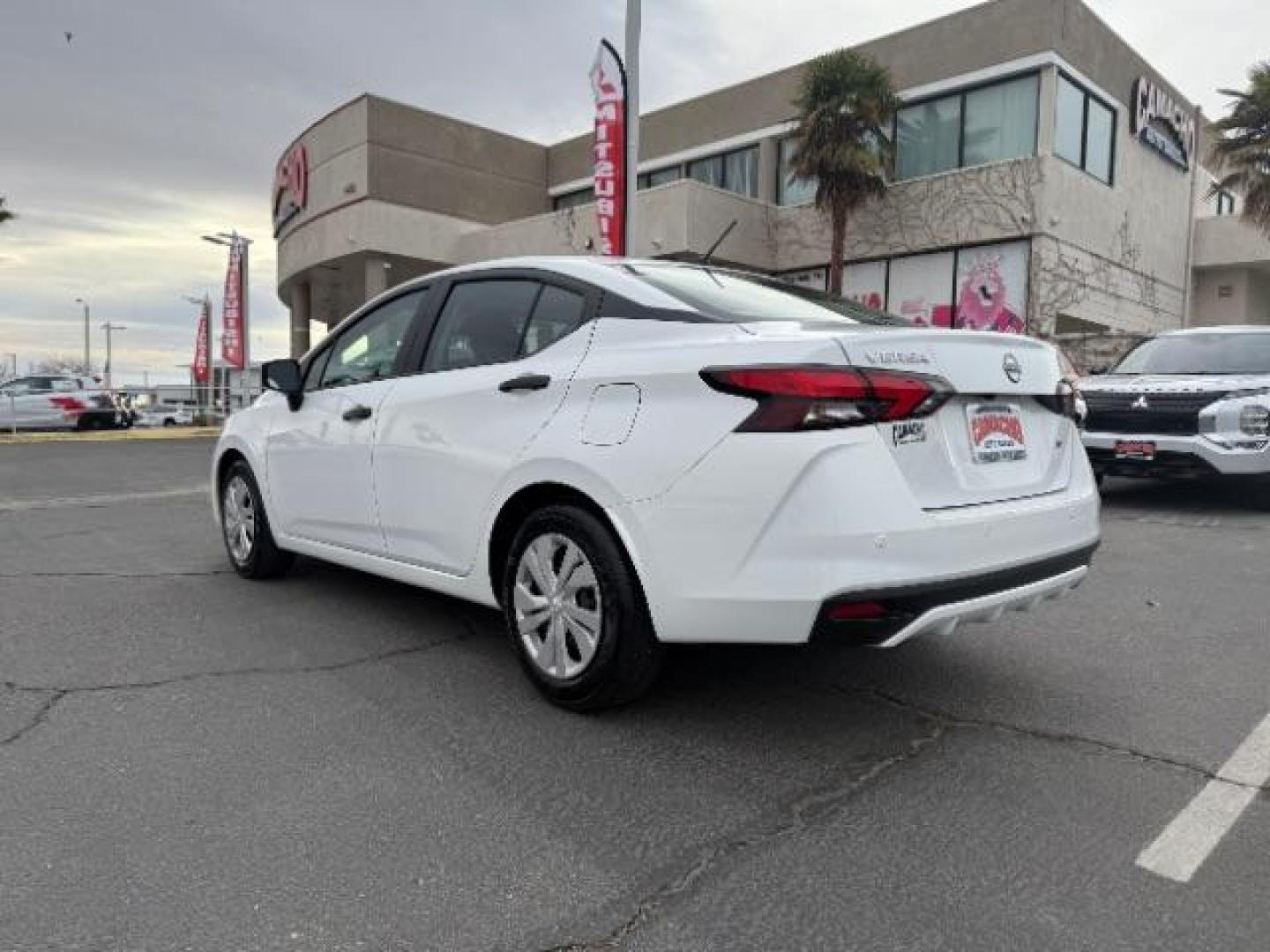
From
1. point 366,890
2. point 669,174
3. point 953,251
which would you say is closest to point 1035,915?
point 366,890

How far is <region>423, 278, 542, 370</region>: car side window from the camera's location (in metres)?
3.72

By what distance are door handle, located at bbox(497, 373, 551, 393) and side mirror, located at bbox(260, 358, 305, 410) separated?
178 centimetres

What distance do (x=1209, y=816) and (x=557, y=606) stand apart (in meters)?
1.97

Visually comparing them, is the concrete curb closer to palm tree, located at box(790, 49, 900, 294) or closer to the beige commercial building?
the beige commercial building

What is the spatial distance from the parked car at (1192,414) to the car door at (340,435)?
6.27 meters

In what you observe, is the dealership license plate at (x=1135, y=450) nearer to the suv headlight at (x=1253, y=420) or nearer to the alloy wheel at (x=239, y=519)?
the suv headlight at (x=1253, y=420)

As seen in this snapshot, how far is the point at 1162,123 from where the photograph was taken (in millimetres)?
23188

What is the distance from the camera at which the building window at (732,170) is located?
25006mm

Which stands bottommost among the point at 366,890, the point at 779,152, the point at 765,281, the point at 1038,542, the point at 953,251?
the point at 366,890

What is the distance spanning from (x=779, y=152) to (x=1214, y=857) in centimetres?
2377

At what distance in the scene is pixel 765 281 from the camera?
391 centimetres

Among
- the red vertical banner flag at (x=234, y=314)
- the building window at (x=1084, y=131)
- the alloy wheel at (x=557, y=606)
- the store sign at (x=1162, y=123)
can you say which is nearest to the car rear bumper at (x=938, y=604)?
the alloy wheel at (x=557, y=606)

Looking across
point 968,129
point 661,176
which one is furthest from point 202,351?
point 968,129

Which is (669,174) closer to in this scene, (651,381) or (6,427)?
(6,427)
